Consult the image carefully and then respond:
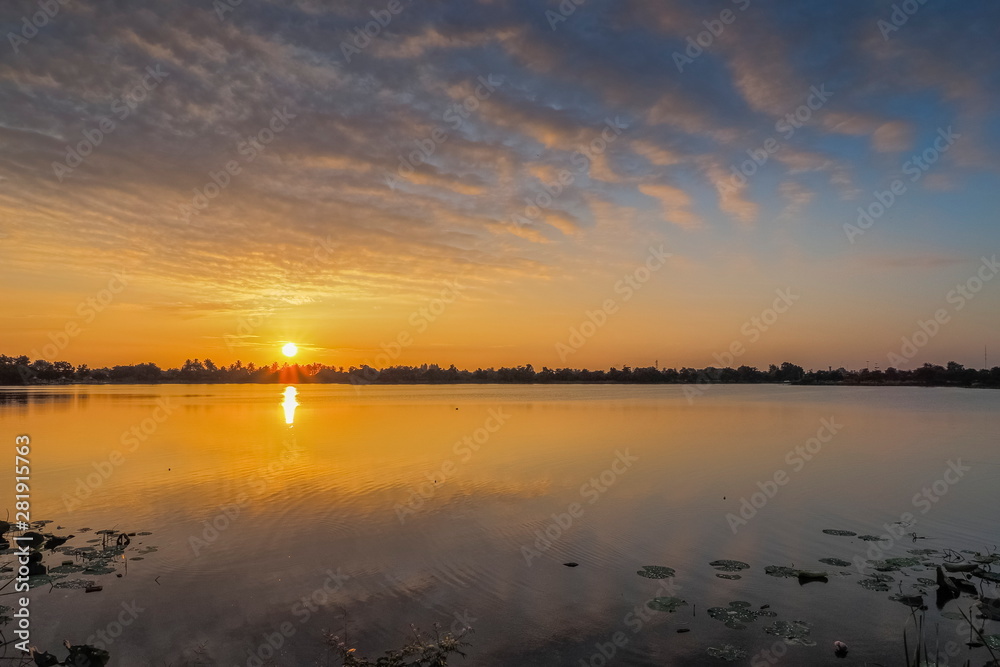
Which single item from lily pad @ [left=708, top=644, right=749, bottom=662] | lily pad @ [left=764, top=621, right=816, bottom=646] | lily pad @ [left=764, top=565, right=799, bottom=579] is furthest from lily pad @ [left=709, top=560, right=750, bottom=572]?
lily pad @ [left=708, top=644, right=749, bottom=662]

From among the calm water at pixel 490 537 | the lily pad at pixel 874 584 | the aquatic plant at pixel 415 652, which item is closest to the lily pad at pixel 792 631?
the calm water at pixel 490 537

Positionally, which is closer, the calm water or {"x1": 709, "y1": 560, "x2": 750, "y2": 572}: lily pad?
the calm water

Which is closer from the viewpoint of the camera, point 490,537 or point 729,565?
point 729,565

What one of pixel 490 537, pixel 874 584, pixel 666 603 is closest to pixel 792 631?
pixel 666 603

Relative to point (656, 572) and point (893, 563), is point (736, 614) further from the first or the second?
point (893, 563)

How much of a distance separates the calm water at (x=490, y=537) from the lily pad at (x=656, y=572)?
8.1 inches

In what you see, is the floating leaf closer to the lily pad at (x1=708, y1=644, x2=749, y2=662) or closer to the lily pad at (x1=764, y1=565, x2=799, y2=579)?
the lily pad at (x1=764, y1=565, x2=799, y2=579)

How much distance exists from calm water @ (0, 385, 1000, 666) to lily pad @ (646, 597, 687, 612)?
10.3 inches

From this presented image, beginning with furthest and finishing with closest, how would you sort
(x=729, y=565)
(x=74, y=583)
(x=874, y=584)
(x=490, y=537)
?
(x=490, y=537) → (x=729, y=565) → (x=874, y=584) → (x=74, y=583)

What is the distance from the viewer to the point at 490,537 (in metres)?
12.8

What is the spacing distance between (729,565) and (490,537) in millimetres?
4921

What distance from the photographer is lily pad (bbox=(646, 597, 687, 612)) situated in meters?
8.84

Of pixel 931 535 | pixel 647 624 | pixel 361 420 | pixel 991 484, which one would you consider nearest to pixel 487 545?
pixel 647 624

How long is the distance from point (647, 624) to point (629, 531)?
5.14 metres
